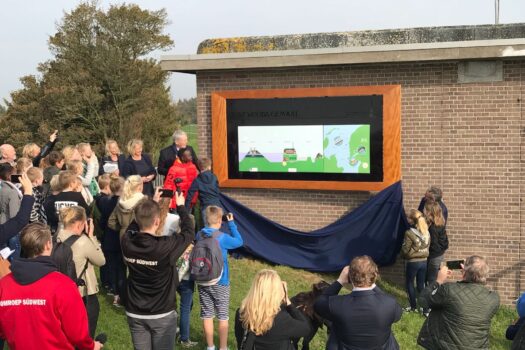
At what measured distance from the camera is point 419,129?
10141mm

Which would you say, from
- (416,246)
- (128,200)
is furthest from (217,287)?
(416,246)

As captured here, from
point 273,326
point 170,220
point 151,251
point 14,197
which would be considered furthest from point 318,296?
point 14,197

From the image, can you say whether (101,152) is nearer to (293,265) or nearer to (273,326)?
(293,265)

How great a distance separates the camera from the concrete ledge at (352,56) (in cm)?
933

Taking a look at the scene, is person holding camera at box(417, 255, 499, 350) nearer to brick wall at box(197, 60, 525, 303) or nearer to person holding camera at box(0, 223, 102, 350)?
person holding camera at box(0, 223, 102, 350)

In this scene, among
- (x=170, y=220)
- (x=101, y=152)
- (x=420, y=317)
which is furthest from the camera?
(x=101, y=152)

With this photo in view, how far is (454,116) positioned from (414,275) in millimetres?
2908

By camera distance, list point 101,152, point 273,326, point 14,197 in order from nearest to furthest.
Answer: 1. point 273,326
2. point 14,197
3. point 101,152

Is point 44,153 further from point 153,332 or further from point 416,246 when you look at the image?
point 416,246

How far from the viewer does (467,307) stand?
4.84 metres

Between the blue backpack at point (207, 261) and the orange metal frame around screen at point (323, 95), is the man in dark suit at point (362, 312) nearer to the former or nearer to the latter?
the blue backpack at point (207, 261)

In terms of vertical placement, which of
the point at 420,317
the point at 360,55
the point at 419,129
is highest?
the point at 360,55

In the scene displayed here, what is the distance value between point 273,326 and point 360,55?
6.69m

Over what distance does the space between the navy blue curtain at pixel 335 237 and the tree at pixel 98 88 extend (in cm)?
2892
